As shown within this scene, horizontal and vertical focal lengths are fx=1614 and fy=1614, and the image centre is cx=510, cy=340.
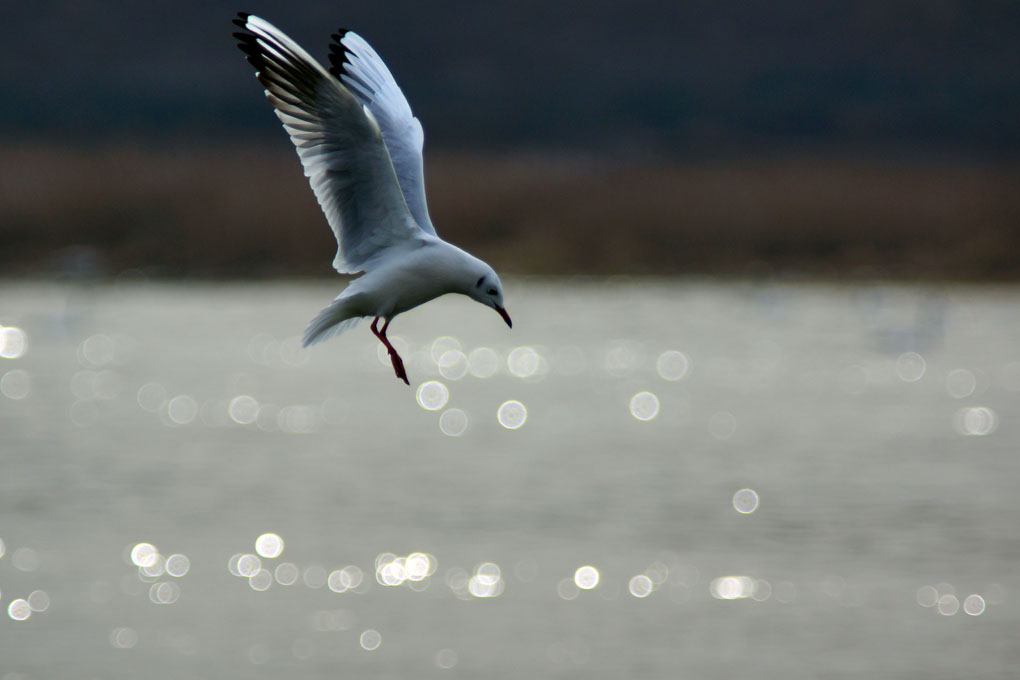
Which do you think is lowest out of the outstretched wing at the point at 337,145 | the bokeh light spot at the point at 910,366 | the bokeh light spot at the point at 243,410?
the outstretched wing at the point at 337,145

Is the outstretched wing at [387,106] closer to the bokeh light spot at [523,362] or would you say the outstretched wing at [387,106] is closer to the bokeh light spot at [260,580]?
the bokeh light spot at [260,580]

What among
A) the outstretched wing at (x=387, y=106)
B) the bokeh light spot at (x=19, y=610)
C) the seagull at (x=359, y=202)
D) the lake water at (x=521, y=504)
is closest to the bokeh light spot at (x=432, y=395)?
the lake water at (x=521, y=504)

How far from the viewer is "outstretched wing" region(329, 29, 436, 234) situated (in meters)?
9.09

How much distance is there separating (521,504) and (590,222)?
22424mm

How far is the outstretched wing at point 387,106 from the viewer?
29.8 feet

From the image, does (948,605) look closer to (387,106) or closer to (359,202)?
(387,106)

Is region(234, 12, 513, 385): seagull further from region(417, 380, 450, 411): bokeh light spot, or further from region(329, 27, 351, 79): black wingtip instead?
region(417, 380, 450, 411): bokeh light spot

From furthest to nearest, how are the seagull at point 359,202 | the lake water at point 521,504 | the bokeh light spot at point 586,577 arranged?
the bokeh light spot at point 586,577
the lake water at point 521,504
the seagull at point 359,202

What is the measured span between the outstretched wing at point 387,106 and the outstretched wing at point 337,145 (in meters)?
0.37

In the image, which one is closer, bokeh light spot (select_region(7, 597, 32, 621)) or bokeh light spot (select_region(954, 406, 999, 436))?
bokeh light spot (select_region(7, 597, 32, 621))

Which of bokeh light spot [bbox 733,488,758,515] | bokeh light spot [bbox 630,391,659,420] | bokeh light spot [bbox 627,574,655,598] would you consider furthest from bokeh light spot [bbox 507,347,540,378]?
bokeh light spot [bbox 627,574,655,598]

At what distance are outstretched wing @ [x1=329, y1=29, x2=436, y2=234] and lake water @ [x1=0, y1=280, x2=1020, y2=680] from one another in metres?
9.58

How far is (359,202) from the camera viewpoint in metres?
8.72

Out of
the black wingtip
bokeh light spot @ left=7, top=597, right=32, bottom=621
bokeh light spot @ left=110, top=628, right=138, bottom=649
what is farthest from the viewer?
bokeh light spot @ left=7, top=597, right=32, bottom=621
